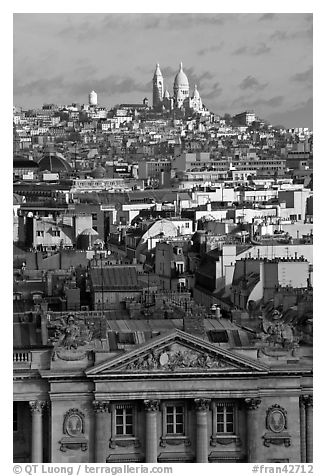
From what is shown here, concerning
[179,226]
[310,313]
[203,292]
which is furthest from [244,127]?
[310,313]

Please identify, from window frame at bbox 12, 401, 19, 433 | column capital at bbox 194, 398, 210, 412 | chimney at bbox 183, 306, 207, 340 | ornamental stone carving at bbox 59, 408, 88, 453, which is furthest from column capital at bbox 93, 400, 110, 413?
chimney at bbox 183, 306, 207, 340

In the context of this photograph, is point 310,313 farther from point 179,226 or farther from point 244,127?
point 244,127

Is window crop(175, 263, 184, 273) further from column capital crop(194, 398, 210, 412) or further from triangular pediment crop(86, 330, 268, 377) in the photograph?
column capital crop(194, 398, 210, 412)

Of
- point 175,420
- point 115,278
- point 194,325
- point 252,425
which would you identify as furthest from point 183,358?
point 115,278

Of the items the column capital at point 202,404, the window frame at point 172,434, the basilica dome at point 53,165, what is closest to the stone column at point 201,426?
the column capital at point 202,404

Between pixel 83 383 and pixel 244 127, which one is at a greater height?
→ pixel 244 127

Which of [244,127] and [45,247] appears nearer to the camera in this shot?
[45,247]

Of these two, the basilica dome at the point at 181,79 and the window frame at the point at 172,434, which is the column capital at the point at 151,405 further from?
the basilica dome at the point at 181,79

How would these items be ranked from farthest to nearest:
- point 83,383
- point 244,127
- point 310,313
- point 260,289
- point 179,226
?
1. point 244,127
2. point 179,226
3. point 260,289
4. point 310,313
5. point 83,383
